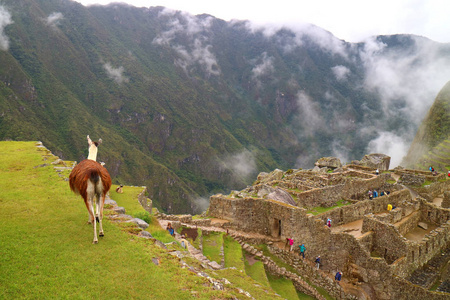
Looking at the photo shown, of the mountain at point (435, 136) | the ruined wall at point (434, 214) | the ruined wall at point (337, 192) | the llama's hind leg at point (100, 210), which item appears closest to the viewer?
the llama's hind leg at point (100, 210)

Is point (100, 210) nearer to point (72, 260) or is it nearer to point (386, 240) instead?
point (72, 260)

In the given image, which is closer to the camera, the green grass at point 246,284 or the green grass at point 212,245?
the green grass at point 246,284

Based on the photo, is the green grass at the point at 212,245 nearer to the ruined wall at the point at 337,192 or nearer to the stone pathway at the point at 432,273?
the ruined wall at the point at 337,192

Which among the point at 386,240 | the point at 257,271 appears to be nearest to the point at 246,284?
the point at 257,271

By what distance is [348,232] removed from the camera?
66.8 ft

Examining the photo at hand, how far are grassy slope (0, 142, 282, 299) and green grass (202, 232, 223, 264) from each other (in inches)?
241

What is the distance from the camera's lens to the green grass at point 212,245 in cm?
1450

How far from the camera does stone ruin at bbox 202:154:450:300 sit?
17.2m

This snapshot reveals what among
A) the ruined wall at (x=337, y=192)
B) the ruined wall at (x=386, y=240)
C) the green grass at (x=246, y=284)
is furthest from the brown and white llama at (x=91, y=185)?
the ruined wall at (x=386, y=240)

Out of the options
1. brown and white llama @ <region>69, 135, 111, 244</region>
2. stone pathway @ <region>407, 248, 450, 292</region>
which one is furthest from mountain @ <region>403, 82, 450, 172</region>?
brown and white llama @ <region>69, 135, 111, 244</region>

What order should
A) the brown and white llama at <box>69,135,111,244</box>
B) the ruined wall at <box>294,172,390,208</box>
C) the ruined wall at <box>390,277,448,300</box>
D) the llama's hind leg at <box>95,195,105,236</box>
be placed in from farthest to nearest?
the ruined wall at <box>294,172,390,208</box> < the ruined wall at <box>390,277,448,300</box> < the llama's hind leg at <box>95,195,105,236</box> < the brown and white llama at <box>69,135,111,244</box>

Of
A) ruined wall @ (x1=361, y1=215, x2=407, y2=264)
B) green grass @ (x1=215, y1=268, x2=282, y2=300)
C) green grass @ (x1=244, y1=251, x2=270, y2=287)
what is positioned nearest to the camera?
green grass @ (x1=215, y1=268, x2=282, y2=300)

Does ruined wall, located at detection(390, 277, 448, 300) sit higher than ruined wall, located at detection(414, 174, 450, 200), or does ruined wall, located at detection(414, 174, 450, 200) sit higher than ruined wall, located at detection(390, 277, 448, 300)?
ruined wall, located at detection(414, 174, 450, 200)

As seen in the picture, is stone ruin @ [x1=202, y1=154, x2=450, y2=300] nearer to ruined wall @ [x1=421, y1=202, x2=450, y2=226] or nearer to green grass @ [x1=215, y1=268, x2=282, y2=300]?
ruined wall @ [x1=421, y1=202, x2=450, y2=226]
